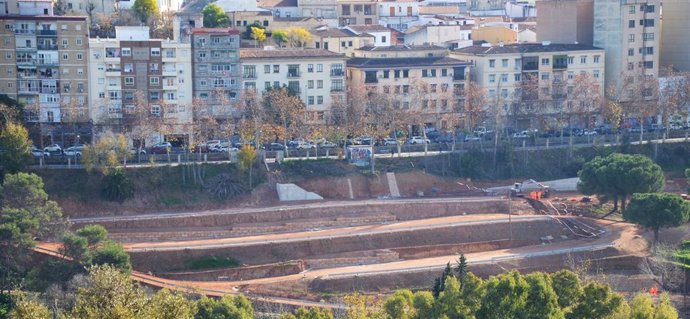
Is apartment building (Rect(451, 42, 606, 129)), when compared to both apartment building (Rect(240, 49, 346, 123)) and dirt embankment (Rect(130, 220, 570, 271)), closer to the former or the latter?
apartment building (Rect(240, 49, 346, 123))

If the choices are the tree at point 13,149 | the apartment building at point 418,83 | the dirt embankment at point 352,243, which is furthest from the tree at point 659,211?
the tree at point 13,149

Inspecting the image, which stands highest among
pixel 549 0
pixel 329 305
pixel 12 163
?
pixel 549 0

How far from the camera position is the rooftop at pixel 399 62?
73.9 metres

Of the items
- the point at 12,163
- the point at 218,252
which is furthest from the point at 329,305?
the point at 12,163

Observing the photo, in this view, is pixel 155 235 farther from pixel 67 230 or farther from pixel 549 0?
pixel 549 0

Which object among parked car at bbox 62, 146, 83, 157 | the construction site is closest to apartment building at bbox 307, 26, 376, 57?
the construction site

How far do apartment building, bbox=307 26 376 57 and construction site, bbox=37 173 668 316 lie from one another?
14.5 m

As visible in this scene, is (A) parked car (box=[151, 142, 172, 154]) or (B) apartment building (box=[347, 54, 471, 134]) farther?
(B) apartment building (box=[347, 54, 471, 134])

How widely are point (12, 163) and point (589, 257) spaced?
2403 centimetres

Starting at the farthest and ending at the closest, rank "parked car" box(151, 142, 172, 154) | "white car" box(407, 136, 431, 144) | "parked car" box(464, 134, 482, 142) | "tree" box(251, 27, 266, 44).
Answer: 1. "tree" box(251, 27, 266, 44)
2. "parked car" box(464, 134, 482, 142)
3. "white car" box(407, 136, 431, 144)
4. "parked car" box(151, 142, 172, 154)

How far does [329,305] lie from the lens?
2039 inches

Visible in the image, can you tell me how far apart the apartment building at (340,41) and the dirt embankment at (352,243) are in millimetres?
20601

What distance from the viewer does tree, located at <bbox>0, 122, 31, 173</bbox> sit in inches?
2411

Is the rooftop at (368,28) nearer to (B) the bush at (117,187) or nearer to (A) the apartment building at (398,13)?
(A) the apartment building at (398,13)
